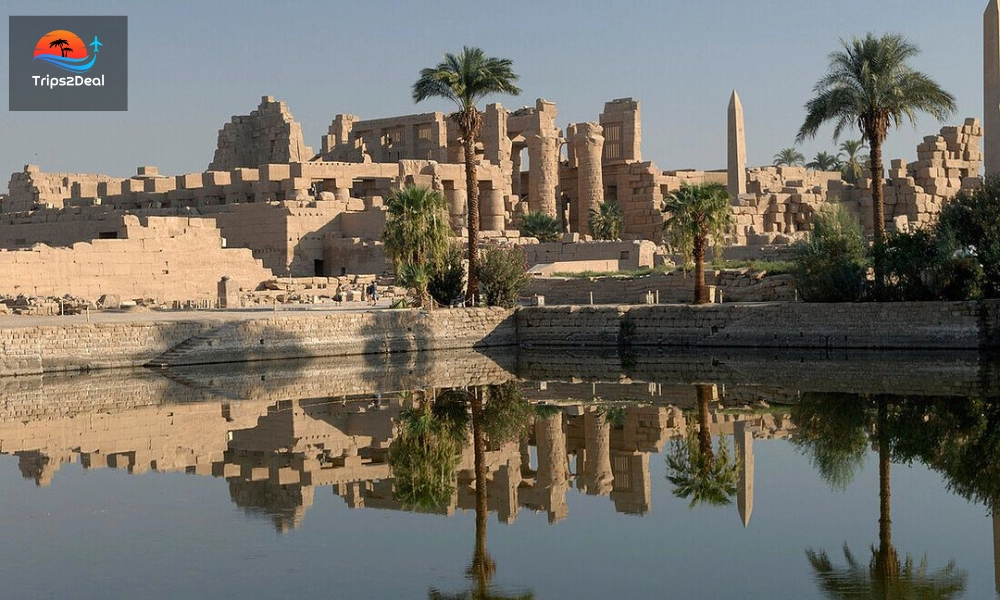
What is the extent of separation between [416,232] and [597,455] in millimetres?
16294

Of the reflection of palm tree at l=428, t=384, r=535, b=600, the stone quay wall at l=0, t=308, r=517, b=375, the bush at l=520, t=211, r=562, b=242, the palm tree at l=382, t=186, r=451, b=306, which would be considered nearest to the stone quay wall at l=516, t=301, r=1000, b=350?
the stone quay wall at l=0, t=308, r=517, b=375

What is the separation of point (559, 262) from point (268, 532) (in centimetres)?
2841

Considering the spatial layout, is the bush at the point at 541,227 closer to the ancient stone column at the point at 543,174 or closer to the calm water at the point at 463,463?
the ancient stone column at the point at 543,174

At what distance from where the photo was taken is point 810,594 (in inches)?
360

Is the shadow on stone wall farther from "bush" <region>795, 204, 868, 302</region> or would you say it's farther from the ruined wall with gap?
the ruined wall with gap

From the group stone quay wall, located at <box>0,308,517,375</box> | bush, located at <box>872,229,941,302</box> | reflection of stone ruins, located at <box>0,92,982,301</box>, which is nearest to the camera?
stone quay wall, located at <box>0,308,517,375</box>

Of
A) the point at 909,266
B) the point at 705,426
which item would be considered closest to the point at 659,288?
the point at 909,266

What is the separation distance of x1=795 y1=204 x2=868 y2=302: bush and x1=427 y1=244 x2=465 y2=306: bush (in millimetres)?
7486

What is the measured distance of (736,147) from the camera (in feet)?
176

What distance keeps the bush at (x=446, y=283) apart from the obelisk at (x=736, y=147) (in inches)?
957

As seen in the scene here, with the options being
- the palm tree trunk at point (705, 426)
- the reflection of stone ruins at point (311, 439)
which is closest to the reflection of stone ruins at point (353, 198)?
the reflection of stone ruins at point (311, 439)

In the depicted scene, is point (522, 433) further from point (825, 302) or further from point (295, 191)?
point (295, 191)

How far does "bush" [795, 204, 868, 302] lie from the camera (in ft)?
87.7

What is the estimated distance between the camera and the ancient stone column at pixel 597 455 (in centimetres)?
1343
